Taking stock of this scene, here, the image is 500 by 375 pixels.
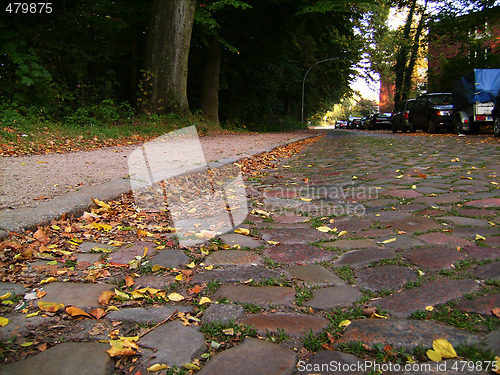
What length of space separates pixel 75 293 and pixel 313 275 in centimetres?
125

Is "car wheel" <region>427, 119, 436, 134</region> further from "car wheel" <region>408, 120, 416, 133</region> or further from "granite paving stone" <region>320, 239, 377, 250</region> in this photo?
"granite paving stone" <region>320, 239, 377, 250</region>

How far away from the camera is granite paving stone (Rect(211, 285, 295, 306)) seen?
6.17 ft

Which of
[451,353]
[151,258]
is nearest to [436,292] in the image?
[451,353]

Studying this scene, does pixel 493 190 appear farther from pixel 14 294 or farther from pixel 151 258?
pixel 14 294

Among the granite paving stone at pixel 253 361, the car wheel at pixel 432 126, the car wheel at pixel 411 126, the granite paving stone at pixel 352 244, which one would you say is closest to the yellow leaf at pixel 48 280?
the granite paving stone at pixel 253 361

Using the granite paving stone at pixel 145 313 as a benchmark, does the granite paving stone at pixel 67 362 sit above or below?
above

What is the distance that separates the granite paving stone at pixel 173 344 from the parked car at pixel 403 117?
21941 millimetres

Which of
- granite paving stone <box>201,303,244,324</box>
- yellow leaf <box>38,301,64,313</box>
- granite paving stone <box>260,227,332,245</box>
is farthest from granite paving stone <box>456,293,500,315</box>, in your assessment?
yellow leaf <box>38,301,64,313</box>

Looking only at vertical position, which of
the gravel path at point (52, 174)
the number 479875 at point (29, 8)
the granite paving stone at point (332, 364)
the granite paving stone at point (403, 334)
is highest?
the number 479875 at point (29, 8)

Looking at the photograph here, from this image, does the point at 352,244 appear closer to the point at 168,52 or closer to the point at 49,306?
the point at 49,306

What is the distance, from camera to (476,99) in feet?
50.1

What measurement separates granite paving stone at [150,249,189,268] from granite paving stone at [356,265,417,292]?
1065 mm

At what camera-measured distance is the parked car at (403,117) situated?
21.7 m

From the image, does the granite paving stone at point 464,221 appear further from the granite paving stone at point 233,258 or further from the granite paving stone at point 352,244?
the granite paving stone at point 233,258
